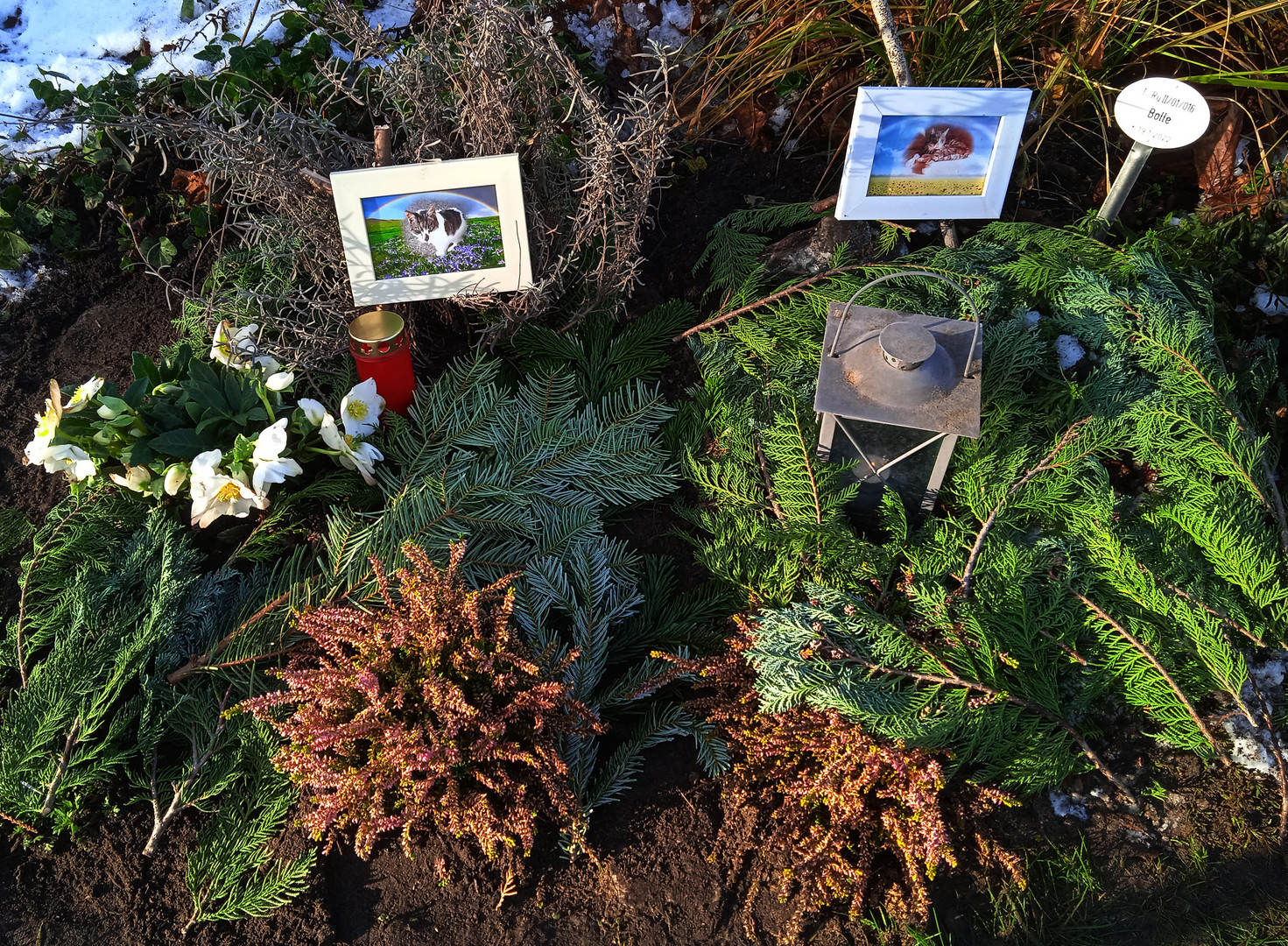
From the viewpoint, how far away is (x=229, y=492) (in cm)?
191

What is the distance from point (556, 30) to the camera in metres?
3.00

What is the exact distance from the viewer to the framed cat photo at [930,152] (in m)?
2.21

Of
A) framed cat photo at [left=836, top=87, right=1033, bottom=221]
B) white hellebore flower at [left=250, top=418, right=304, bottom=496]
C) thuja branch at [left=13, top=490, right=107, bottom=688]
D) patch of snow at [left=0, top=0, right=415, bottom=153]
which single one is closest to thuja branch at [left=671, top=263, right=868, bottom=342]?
framed cat photo at [left=836, top=87, right=1033, bottom=221]

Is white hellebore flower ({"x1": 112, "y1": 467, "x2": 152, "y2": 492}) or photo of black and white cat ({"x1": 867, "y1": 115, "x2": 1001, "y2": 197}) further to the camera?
photo of black and white cat ({"x1": 867, "y1": 115, "x2": 1001, "y2": 197})

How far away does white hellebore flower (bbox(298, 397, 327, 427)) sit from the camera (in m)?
1.95

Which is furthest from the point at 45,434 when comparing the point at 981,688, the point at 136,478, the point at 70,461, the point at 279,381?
the point at 981,688

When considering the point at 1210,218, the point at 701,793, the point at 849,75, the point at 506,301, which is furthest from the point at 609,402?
the point at 1210,218

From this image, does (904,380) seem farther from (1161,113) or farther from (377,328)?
(377,328)

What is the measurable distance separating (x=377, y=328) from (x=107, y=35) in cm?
228

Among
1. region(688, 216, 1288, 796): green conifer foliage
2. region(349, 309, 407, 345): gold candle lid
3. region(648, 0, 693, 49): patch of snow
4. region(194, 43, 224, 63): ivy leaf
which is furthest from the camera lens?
region(648, 0, 693, 49): patch of snow

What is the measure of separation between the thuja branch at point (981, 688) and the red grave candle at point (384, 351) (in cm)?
123

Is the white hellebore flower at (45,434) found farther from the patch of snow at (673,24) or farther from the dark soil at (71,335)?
the patch of snow at (673,24)

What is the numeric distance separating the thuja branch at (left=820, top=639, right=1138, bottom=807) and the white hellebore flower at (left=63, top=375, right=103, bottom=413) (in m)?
1.74

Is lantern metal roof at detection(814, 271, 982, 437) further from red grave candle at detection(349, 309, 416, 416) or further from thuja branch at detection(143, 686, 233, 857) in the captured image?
thuja branch at detection(143, 686, 233, 857)
